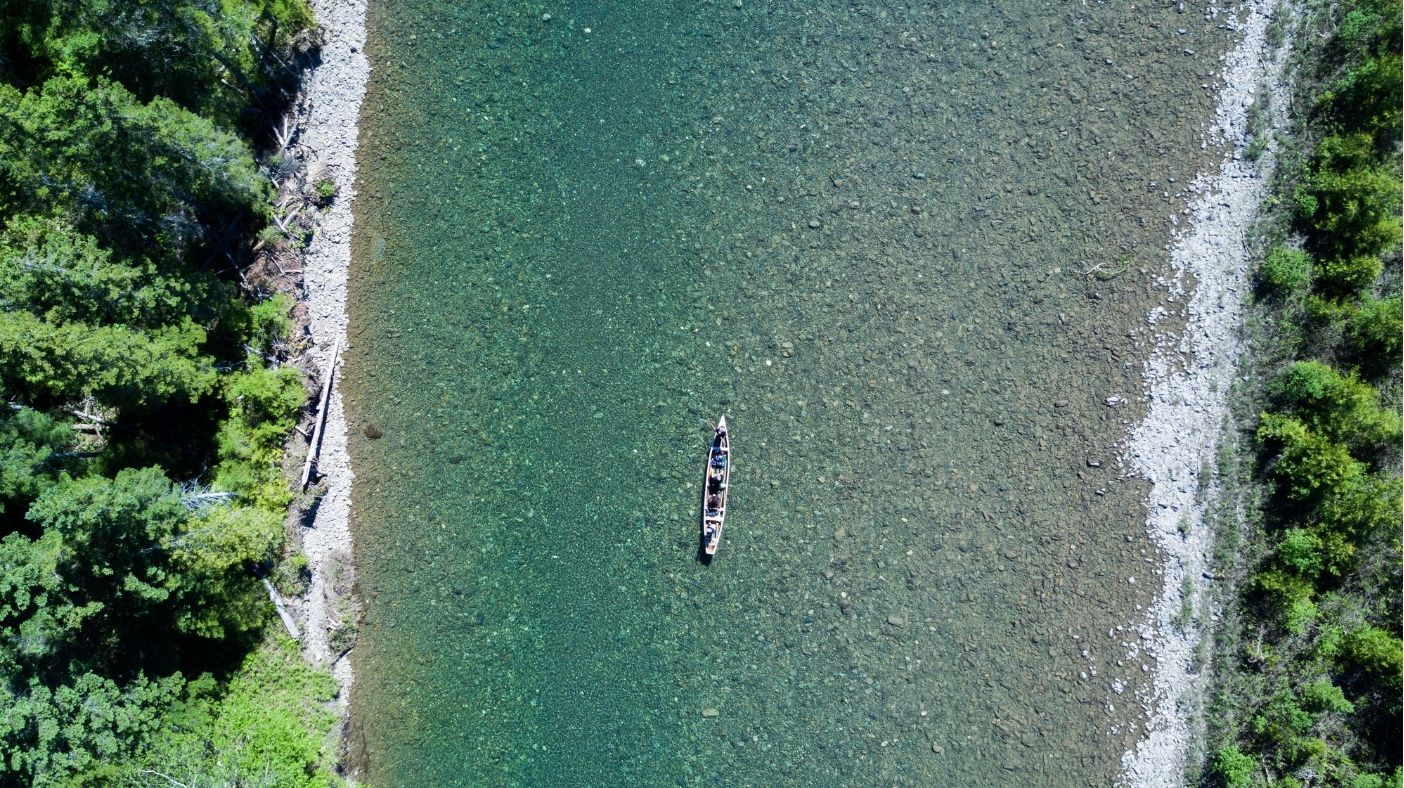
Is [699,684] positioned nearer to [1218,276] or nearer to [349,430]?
[349,430]

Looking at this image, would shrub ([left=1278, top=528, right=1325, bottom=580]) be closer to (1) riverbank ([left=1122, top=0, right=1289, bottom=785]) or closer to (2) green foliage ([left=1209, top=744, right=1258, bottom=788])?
(1) riverbank ([left=1122, top=0, right=1289, bottom=785])

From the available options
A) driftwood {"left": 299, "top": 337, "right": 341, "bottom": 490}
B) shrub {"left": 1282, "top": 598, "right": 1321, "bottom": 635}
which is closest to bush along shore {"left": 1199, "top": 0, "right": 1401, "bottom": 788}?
shrub {"left": 1282, "top": 598, "right": 1321, "bottom": 635}

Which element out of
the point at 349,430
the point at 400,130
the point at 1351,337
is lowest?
the point at 349,430

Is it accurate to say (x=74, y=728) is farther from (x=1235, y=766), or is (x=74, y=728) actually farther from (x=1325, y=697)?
(x=1325, y=697)

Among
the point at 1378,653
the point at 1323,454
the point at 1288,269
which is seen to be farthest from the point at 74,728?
the point at 1288,269

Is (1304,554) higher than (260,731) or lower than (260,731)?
higher

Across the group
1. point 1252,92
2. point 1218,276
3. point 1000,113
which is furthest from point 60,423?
point 1252,92
